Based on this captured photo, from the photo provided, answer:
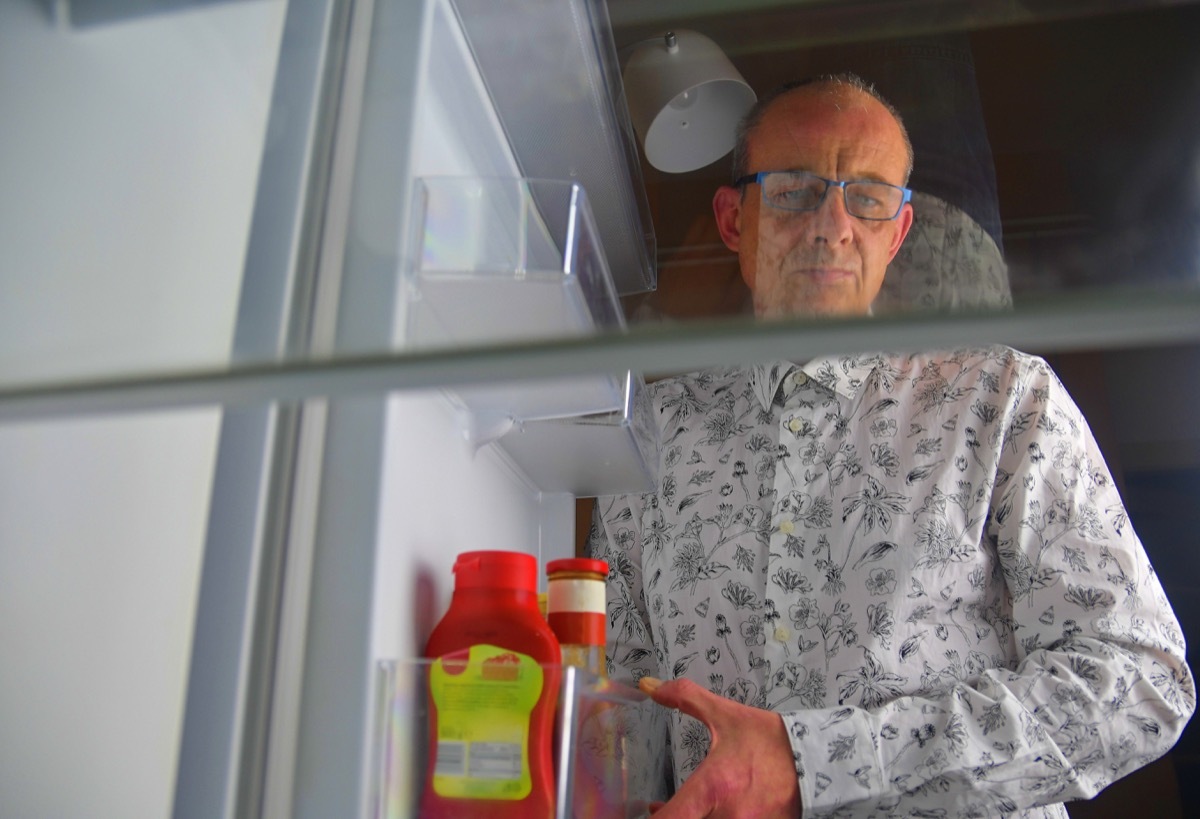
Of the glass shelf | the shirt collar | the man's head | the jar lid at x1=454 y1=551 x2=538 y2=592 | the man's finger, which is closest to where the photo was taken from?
the glass shelf

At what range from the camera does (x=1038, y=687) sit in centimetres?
96

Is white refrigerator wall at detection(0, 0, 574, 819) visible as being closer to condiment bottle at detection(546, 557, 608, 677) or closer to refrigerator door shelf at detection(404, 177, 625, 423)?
refrigerator door shelf at detection(404, 177, 625, 423)

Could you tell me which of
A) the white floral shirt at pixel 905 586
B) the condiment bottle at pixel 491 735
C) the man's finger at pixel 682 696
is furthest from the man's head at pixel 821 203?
the white floral shirt at pixel 905 586

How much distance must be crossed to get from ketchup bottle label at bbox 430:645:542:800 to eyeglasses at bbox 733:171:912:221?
32 cm

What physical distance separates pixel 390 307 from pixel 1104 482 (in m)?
0.95

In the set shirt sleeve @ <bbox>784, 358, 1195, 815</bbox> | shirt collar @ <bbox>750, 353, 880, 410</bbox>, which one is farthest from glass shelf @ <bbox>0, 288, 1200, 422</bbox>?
shirt collar @ <bbox>750, 353, 880, 410</bbox>

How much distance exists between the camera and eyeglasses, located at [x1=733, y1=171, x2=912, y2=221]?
1.59 feet

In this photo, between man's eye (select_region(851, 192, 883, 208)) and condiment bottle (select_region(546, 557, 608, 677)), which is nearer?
man's eye (select_region(851, 192, 883, 208))

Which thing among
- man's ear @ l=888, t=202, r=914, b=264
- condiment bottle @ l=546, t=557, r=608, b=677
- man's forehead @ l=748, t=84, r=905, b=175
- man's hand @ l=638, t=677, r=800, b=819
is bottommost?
man's hand @ l=638, t=677, r=800, b=819

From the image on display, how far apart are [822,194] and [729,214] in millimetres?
49

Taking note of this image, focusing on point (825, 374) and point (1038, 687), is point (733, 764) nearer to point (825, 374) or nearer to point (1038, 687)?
point (1038, 687)

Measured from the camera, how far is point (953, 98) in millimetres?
542

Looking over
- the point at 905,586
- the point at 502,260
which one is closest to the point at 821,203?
the point at 502,260

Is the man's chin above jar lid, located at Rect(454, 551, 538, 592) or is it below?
above
